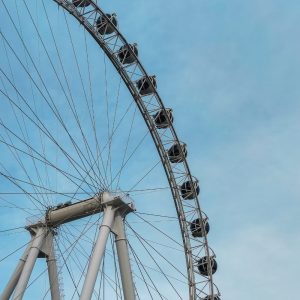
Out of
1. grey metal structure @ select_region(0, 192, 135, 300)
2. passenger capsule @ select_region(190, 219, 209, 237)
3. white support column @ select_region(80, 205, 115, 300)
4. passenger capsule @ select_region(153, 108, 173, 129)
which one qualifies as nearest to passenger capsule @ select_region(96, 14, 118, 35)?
passenger capsule @ select_region(153, 108, 173, 129)

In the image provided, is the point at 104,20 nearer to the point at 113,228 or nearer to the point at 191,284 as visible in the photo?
the point at 113,228

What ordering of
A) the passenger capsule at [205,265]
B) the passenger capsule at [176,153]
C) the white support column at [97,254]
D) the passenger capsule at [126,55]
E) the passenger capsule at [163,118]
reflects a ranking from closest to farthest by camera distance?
the white support column at [97,254] → the passenger capsule at [126,55] → the passenger capsule at [205,265] → the passenger capsule at [163,118] → the passenger capsule at [176,153]

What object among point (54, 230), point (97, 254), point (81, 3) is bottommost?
point (97, 254)

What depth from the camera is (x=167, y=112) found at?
26.3 metres

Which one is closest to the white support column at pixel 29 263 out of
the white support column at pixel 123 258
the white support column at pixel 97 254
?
the white support column at pixel 97 254

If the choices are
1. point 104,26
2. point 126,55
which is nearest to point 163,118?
point 126,55

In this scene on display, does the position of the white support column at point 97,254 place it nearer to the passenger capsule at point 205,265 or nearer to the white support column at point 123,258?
the white support column at point 123,258

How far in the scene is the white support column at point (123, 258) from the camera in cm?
1961

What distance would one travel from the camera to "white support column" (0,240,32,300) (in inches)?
818

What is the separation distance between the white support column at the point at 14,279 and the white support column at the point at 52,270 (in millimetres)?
754

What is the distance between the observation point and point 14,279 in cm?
2112

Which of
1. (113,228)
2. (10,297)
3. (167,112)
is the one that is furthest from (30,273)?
(167,112)

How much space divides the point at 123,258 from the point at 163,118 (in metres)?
7.91

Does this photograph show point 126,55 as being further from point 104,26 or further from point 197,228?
point 197,228
